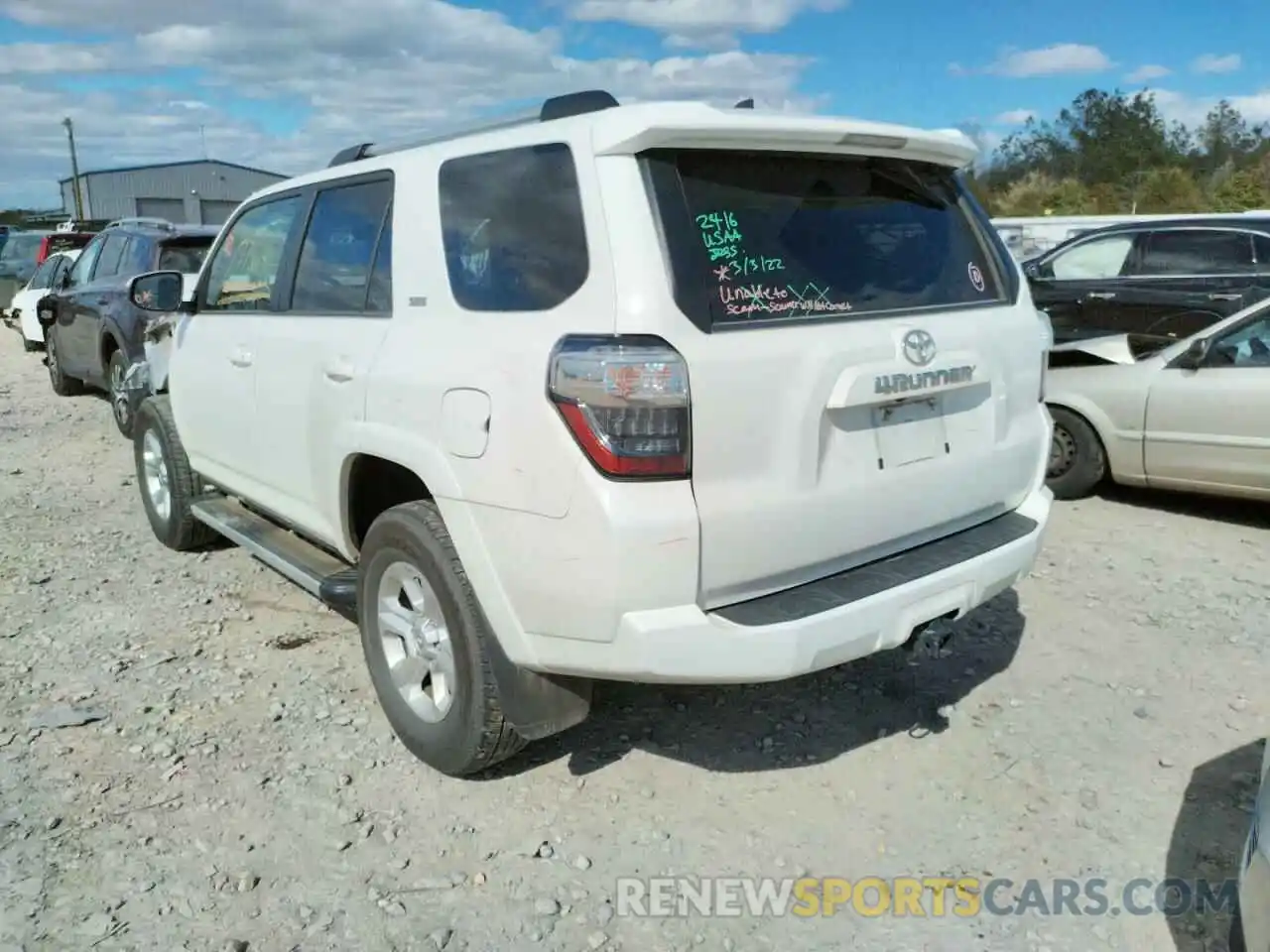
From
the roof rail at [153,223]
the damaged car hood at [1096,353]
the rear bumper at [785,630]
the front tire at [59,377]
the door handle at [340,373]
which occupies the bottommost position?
the front tire at [59,377]

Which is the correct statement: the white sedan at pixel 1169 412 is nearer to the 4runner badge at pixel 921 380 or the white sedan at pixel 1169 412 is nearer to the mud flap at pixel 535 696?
the 4runner badge at pixel 921 380

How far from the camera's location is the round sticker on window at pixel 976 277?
342 cm

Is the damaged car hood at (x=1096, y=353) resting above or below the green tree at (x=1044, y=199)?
below

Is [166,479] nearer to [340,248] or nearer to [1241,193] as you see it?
[340,248]

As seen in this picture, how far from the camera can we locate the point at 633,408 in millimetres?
2555

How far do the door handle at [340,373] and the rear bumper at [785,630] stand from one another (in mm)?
1222

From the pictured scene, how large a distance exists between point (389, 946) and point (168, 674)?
2.04 m

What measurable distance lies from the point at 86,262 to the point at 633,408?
31.7ft

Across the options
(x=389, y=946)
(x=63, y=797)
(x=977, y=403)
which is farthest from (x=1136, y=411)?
(x=63, y=797)

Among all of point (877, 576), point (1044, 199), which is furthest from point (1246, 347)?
point (1044, 199)

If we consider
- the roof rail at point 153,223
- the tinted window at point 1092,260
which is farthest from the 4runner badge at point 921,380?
the roof rail at point 153,223

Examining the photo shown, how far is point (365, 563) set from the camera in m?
3.50

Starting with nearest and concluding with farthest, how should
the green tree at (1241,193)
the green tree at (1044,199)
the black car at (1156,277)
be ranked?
1. the black car at (1156,277)
2. the green tree at (1241,193)
3. the green tree at (1044,199)

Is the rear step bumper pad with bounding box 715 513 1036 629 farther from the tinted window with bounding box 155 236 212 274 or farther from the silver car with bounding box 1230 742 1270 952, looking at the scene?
the tinted window with bounding box 155 236 212 274
